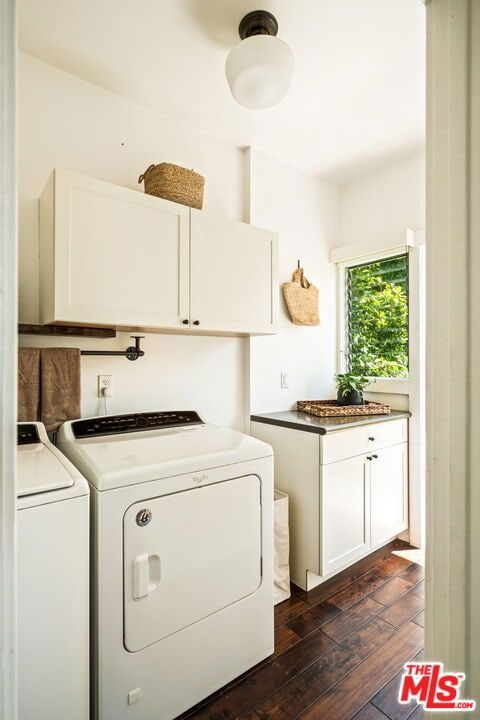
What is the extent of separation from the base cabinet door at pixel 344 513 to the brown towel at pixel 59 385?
4.41 ft

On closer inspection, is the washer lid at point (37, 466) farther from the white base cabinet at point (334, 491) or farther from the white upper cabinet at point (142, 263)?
the white base cabinet at point (334, 491)

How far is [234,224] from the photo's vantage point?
76.8 inches

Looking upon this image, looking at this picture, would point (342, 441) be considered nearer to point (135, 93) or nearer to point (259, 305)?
point (259, 305)

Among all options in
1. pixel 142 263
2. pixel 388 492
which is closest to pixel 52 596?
pixel 142 263

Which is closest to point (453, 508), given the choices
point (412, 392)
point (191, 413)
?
point (191, 413)

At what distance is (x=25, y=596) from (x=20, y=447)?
1.98ft

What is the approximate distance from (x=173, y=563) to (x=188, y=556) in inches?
2.4

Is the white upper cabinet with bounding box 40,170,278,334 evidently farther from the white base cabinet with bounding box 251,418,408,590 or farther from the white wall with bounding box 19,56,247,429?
the white base cabinet with bounding box 251,418,408,590

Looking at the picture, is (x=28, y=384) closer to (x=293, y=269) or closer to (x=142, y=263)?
(x=142, y=263)

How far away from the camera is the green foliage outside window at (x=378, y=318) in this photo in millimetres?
2684

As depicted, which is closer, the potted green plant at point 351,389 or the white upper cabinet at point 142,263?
the white upper cabinet at point 142,263

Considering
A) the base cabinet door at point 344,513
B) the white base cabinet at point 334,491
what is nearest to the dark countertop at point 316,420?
the white base cabinet at point 334,491

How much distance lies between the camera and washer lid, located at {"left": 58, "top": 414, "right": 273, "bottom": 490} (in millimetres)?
1191

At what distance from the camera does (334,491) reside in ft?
6.56
